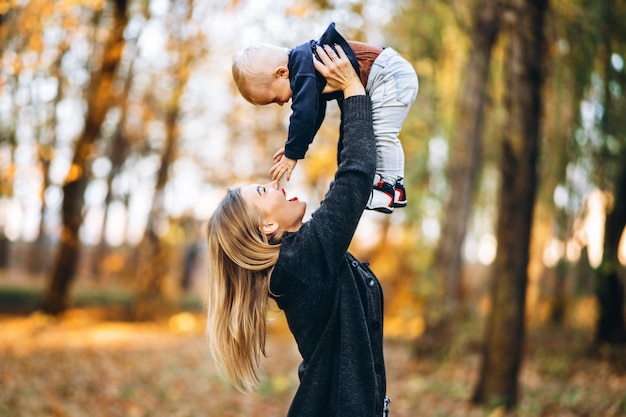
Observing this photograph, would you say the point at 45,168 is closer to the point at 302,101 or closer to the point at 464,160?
the point at 464,160

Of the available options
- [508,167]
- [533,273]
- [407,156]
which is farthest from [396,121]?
[533,273]

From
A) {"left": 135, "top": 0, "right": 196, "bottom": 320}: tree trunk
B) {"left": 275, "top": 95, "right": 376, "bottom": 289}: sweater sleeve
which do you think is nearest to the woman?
{"left": 275, "top": 95, "right": 376, "bottom": 289}: sweater sleeve

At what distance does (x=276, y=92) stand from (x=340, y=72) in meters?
0.26

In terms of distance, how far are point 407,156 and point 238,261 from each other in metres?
8.94

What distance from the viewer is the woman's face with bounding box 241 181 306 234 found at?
228 cm

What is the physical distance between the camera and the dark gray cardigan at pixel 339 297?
2.10 metres

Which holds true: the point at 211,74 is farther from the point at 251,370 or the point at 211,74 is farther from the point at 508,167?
the point at 251,370

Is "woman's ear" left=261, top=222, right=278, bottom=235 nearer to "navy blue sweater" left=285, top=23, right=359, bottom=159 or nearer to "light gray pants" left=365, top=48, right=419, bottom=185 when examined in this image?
"navy blue sweater" left=285, top=23, right=359, bottom=159

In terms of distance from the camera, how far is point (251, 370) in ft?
7.80

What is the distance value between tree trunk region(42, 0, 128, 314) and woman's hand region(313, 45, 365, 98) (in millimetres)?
8375

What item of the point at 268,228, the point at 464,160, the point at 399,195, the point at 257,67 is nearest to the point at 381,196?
the point at 399,195

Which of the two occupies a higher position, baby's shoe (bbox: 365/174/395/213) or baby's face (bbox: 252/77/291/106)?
baby's face (bbox: 252/77/291/106)

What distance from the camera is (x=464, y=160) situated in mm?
9969

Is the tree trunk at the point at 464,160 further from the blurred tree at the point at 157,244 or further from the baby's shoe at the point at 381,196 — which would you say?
the baby's shoe at the point at 381,196
